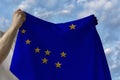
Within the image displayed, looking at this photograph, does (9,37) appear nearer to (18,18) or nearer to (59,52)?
(18,18)

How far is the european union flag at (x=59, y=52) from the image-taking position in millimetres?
5887

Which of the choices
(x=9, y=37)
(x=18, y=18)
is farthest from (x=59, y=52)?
(x=9, y=37)

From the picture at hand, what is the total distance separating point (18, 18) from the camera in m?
5.41

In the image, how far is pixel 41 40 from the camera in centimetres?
609

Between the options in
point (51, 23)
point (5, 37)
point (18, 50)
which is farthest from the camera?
point (51, 23)

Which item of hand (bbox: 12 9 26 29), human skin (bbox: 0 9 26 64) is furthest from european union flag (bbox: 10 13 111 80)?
human skin (bbox: 0 9 26 64)

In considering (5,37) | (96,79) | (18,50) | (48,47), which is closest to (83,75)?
(96,79)

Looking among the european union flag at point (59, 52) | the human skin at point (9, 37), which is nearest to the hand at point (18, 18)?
the human skin at point (9, 37)

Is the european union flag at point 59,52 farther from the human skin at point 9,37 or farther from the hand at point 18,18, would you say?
the human skin at point 9,37

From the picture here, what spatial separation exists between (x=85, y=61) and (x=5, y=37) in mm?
1676

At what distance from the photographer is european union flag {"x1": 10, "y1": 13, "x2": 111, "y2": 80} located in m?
5.89

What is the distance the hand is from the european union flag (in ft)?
1.30

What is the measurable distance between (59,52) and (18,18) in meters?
1.00

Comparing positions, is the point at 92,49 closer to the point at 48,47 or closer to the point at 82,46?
the point at 82,46
